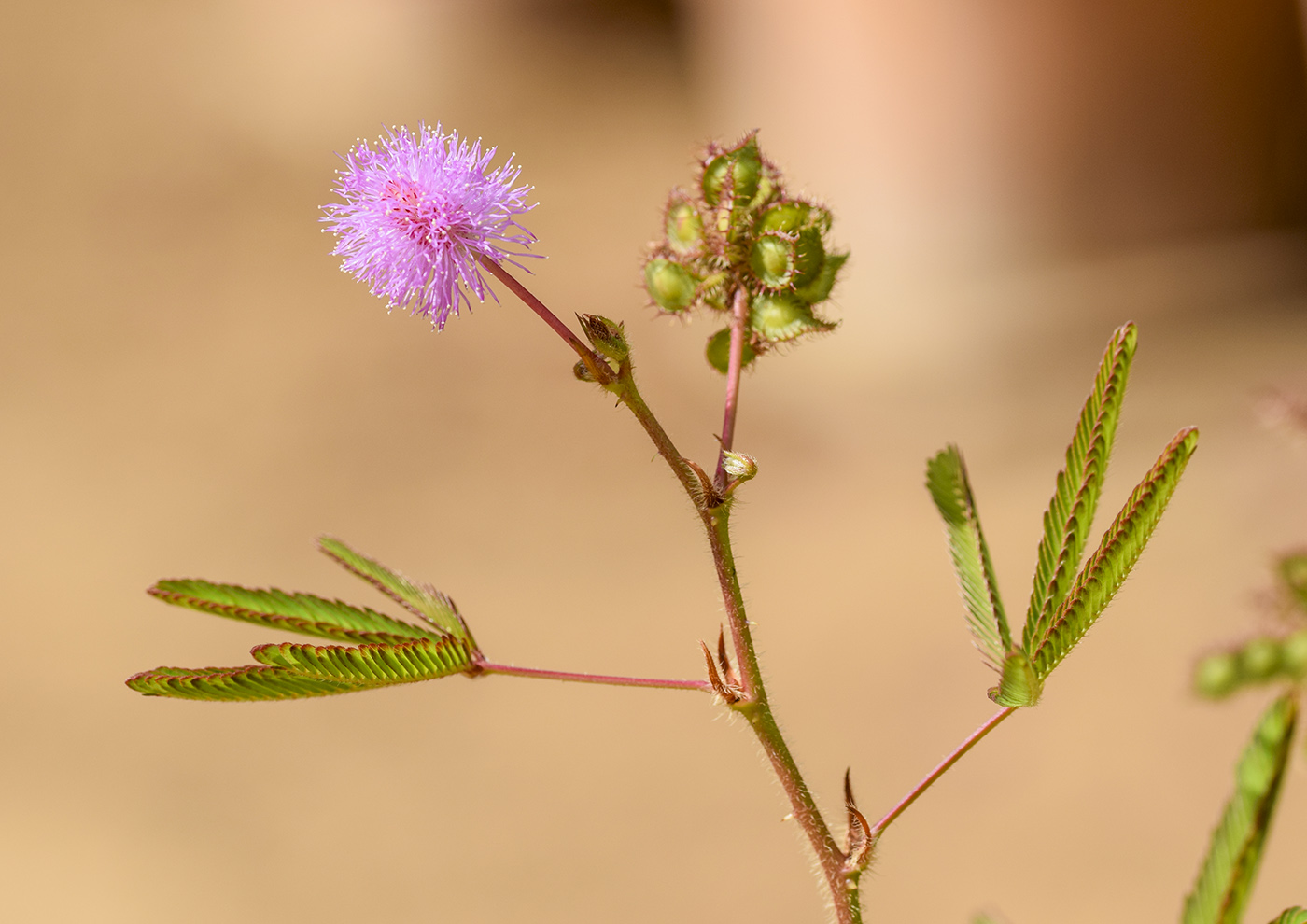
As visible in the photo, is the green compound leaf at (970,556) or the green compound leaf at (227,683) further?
the green compound leaf at (970,556)

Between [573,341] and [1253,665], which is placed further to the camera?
[1253,665]

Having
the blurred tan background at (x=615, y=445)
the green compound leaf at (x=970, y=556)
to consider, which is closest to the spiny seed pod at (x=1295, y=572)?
the green compound leaf at (x=970, y=556)

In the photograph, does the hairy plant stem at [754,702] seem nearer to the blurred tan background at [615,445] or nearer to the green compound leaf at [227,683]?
the green compound leaf at [227,683]

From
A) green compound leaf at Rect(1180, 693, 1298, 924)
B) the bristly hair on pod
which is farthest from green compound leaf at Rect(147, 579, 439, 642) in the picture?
green compound leaf at Rect(1180, 693, 1298, 924)

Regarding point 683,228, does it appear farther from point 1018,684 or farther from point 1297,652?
point 1297,652

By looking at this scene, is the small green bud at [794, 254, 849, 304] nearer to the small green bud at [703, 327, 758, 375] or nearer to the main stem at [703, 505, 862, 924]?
the small green bud at [703, 327, 758, 375]

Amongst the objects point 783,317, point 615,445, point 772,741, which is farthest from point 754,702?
point 615,445

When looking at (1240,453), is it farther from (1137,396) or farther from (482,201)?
(482,201)

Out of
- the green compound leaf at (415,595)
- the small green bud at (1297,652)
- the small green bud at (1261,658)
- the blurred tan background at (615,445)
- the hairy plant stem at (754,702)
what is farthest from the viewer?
the blurred tan background at (615,445)

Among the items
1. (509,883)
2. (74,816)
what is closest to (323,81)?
(74,816)
